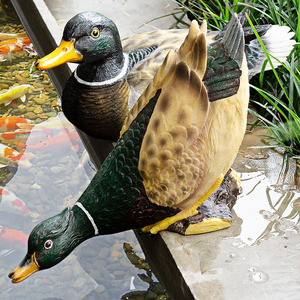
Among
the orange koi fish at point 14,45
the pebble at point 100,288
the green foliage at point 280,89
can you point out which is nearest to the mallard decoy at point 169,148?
the pebble at point 100,288

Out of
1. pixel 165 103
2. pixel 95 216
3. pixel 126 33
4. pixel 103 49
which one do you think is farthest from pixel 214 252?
pixel 126 33

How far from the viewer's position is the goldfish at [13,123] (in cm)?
383

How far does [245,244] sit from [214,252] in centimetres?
16

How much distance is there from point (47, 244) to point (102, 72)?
107 cm

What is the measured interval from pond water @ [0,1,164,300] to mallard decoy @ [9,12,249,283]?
1.88 ft

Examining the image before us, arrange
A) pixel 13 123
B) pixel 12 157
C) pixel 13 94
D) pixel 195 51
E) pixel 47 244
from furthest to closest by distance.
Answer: pixel 13 94, pixel 13 123, pixel 12 157, pixel 47 244, pixel 195 51

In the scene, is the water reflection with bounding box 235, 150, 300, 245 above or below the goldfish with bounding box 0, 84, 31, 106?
below

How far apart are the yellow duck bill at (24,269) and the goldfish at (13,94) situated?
2010 mm

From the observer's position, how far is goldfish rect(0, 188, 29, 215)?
10.5 feet

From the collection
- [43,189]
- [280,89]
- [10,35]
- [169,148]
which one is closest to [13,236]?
[43,189]

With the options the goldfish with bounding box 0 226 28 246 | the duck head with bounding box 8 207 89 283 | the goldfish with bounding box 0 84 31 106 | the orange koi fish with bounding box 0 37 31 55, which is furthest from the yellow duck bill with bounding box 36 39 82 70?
the orange koi fish with bounding box 0 37 31 55

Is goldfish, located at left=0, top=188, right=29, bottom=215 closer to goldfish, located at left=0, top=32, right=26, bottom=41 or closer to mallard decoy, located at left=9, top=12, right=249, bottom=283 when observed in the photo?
mallard decoy, located at left=9, top=12, right=249, bottom=283

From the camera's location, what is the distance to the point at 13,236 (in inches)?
120

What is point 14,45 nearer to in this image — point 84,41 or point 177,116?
point 84,41
